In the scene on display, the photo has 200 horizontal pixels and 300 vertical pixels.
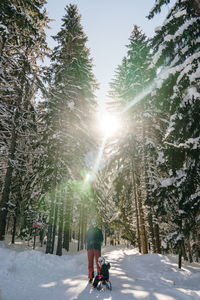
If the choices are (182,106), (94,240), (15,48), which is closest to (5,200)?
(94,240)

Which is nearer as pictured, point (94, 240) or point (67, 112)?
point (94, 240)

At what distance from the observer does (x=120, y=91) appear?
746 inches

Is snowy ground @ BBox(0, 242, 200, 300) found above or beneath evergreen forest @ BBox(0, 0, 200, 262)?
beneath

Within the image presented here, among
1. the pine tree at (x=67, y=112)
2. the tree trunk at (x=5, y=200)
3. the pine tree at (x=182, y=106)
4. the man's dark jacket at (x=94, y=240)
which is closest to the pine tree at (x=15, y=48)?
the tree trunk at (x=5, y=200)

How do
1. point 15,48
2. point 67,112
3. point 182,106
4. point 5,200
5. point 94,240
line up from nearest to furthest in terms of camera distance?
1. point 182,106
2. point 94,240
3. point 15,48
4. point 5,200
5. point 67,112

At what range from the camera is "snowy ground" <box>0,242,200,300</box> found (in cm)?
473

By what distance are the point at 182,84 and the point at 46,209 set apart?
10899 millimetres

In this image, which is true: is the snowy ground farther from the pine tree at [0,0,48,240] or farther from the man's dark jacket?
the pine tree at [0,0,48,240]

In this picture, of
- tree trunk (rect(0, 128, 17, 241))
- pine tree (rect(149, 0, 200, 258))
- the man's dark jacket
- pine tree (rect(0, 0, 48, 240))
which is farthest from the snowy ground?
pine tree (rect(0, 0, 48, 240))

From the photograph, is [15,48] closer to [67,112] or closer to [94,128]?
[67,112]

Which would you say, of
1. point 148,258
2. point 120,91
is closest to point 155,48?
point 120,91

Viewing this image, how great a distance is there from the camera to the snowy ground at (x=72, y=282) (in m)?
4.73

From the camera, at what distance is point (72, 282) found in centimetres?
620

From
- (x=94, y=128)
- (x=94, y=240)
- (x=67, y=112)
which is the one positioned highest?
(x=94, y=128)
